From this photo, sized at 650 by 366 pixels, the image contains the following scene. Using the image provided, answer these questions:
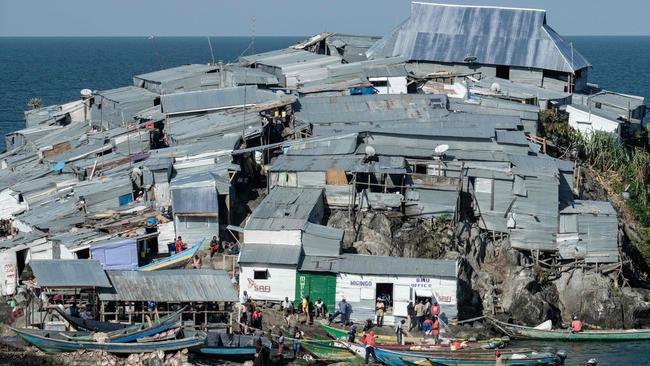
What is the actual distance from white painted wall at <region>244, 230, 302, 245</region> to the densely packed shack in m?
0.06

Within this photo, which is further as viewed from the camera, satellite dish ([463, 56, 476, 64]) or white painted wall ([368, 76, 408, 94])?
satellite dish ([463, 56, 476, 64])

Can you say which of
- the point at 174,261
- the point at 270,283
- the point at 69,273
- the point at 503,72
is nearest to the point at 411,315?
the point at 270,283

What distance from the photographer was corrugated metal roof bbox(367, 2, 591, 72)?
68250mm

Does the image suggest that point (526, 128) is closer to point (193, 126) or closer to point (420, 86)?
point (420, 86)

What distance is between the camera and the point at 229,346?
127 feet

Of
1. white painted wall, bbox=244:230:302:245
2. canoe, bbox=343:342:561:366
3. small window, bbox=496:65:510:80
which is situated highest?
small window, bbox=496:65:510:80

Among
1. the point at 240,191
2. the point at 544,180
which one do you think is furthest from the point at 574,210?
the point at 240,191

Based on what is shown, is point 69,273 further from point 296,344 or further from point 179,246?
point 296,344

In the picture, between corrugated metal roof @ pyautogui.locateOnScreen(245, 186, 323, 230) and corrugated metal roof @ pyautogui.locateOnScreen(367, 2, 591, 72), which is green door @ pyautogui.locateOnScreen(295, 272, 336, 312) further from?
corrugated metal roof @ pyautogui.locateOnScreen(367, 2, 591, 72)

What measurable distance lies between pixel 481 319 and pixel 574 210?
8.08 metres

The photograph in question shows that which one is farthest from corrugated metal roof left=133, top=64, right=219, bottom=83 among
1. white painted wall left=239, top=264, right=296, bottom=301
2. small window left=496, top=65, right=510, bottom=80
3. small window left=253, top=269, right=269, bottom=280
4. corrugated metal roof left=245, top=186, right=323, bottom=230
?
small window left=253, top=269, right=269, bottom=280

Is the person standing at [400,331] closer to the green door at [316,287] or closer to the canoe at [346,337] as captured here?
the canoe at [346,337]

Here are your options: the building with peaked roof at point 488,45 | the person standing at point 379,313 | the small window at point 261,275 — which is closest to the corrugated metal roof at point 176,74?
the building with peaked roof at point 488,45

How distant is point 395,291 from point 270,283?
17.6 ft
